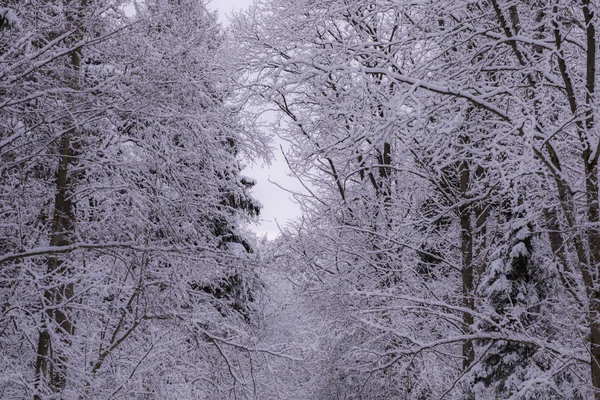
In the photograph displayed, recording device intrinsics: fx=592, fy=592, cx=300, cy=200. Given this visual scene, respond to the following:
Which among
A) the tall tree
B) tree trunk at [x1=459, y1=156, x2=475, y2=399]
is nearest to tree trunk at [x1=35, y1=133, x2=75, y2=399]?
the tall tree

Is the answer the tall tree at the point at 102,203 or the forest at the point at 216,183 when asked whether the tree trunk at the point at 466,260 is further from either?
the tall tree at the point at 102,203

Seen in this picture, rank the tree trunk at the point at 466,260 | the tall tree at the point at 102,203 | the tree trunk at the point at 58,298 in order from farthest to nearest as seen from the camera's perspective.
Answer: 1. the tree trunk at the point at 466,260
2. the tree trunk at the point at 58,298
3. the tall tree at the point at 102,203

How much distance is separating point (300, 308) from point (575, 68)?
22.1 feet

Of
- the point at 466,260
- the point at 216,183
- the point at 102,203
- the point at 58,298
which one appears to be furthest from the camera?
the point at 466,260

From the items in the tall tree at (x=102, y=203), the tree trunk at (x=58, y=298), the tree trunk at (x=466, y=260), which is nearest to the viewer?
the tall tree at (x=102, y=203)

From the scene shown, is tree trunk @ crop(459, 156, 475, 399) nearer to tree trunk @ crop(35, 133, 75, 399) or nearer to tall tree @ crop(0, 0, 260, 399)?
tall tree @ crop(0, 0, 260, 399)

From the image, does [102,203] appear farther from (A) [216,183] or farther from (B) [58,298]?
(A) [216,183]

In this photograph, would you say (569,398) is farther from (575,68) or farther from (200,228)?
(200,228)

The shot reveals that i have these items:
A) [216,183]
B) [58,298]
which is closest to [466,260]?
[216,183]

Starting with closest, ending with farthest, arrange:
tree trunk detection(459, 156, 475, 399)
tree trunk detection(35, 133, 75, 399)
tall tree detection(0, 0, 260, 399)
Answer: tall tree detection(0, 0, 260, 399)
tree trunk detection(35, 133, 75, 399)
tree trunk detection(459, 156, 475, 399)

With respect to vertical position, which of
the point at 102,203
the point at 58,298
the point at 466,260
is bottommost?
the point at 58,298

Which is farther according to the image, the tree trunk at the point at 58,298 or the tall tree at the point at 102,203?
the tree trunk at the point at 58,298

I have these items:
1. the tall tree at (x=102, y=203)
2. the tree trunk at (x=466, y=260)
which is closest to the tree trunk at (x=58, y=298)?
the tall tree at (x=102, y=203)

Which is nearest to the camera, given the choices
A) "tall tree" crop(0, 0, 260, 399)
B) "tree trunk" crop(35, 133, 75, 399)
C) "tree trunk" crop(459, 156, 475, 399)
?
"tall tree" crop(0, 0, 260, 399)
